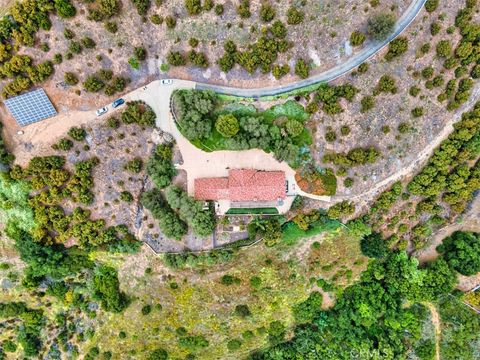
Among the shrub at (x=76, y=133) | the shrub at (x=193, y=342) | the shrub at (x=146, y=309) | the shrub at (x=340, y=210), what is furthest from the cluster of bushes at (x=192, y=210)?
the shrub at (x=193, y=342)

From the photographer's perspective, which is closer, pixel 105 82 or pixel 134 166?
pixel 105 82

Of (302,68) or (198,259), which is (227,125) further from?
(198,259)

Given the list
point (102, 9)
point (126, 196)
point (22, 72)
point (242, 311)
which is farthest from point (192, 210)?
point (22, 72)

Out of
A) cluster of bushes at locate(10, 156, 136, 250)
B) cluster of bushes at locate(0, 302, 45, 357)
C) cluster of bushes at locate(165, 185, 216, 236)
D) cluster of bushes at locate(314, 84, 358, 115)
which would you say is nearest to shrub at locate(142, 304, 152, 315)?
cluster of bushes at locate(10, 156, 136, 250)

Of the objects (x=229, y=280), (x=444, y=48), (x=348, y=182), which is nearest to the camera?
(x=444, y=48)

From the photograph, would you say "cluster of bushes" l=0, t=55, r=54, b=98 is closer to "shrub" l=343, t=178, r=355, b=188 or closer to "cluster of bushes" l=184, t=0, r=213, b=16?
"cluster of bushes" l=184, t=0, r=213, b=16

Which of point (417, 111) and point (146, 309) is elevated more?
point (417, 111)

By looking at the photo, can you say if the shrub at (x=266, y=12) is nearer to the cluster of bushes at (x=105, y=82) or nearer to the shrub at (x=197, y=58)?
the shrub at (x=197, y=58)

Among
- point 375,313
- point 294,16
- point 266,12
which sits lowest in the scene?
point 375,313
